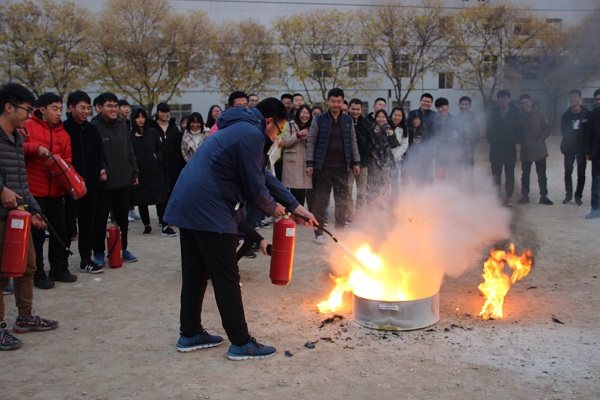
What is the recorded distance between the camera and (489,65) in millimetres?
19828

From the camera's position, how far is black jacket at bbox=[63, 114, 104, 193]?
→ 6156 millimetres

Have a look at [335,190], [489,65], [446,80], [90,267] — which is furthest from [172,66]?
[90,267]

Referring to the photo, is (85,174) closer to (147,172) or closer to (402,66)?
(147,172)

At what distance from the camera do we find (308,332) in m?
4.44

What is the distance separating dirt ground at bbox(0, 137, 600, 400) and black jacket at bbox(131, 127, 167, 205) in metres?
2.46

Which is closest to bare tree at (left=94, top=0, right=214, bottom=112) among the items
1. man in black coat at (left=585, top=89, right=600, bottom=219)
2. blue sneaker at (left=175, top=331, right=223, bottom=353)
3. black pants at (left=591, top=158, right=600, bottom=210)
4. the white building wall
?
the white building wall

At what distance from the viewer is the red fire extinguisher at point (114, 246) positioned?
258 inches

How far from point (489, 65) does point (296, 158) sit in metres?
14.3

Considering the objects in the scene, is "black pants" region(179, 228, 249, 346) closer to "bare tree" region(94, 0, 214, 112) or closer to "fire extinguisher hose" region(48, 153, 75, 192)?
"fire extinguisher hose" region(48, 153, 75, 192)

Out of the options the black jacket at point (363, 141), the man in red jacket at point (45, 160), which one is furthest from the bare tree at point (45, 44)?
the man in red jacket at point (45, 160)

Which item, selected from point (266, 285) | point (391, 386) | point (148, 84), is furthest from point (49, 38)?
point (391, 386)

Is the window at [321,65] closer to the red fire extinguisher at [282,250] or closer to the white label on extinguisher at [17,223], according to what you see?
the red fire extinguisher at [282,250]

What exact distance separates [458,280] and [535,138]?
21.8 ft

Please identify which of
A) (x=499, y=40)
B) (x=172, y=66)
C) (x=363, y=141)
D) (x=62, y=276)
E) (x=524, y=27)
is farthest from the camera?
(x=172, y=66)
